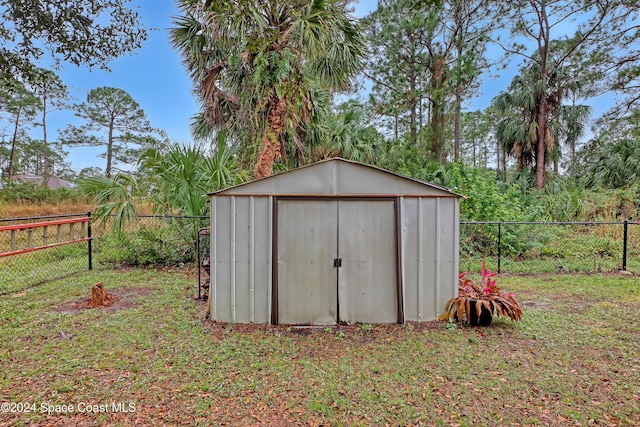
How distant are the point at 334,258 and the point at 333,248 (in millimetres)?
113

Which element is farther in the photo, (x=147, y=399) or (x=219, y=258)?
(x=219, y=258)

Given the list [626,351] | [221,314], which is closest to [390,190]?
[221,314]

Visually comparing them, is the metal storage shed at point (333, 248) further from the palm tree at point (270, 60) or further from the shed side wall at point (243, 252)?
the palm tree at point (270, 60)

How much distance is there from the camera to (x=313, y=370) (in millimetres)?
2742

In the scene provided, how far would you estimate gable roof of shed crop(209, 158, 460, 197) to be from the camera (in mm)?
3657

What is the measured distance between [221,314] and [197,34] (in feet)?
19.0

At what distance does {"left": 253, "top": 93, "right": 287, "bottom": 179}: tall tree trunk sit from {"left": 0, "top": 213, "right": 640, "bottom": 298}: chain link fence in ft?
4.59

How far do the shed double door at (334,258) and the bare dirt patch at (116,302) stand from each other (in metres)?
2.29

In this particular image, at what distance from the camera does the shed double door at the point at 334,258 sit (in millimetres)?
3697

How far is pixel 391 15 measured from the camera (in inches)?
484

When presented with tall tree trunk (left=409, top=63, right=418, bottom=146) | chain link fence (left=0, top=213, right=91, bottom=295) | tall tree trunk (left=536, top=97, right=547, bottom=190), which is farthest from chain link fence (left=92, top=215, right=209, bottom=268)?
tall tree trunk (left=536, top=97, right=547, bottom=190)

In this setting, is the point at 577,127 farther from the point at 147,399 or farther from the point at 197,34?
the point at 147,399

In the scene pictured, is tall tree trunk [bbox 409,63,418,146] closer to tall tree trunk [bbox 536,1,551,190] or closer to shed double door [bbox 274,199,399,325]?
tall tree trunk [bbox 536,1,551,190]

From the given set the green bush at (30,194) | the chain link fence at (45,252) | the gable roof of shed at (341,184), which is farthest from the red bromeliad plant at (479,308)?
the green bush at (30,194)
